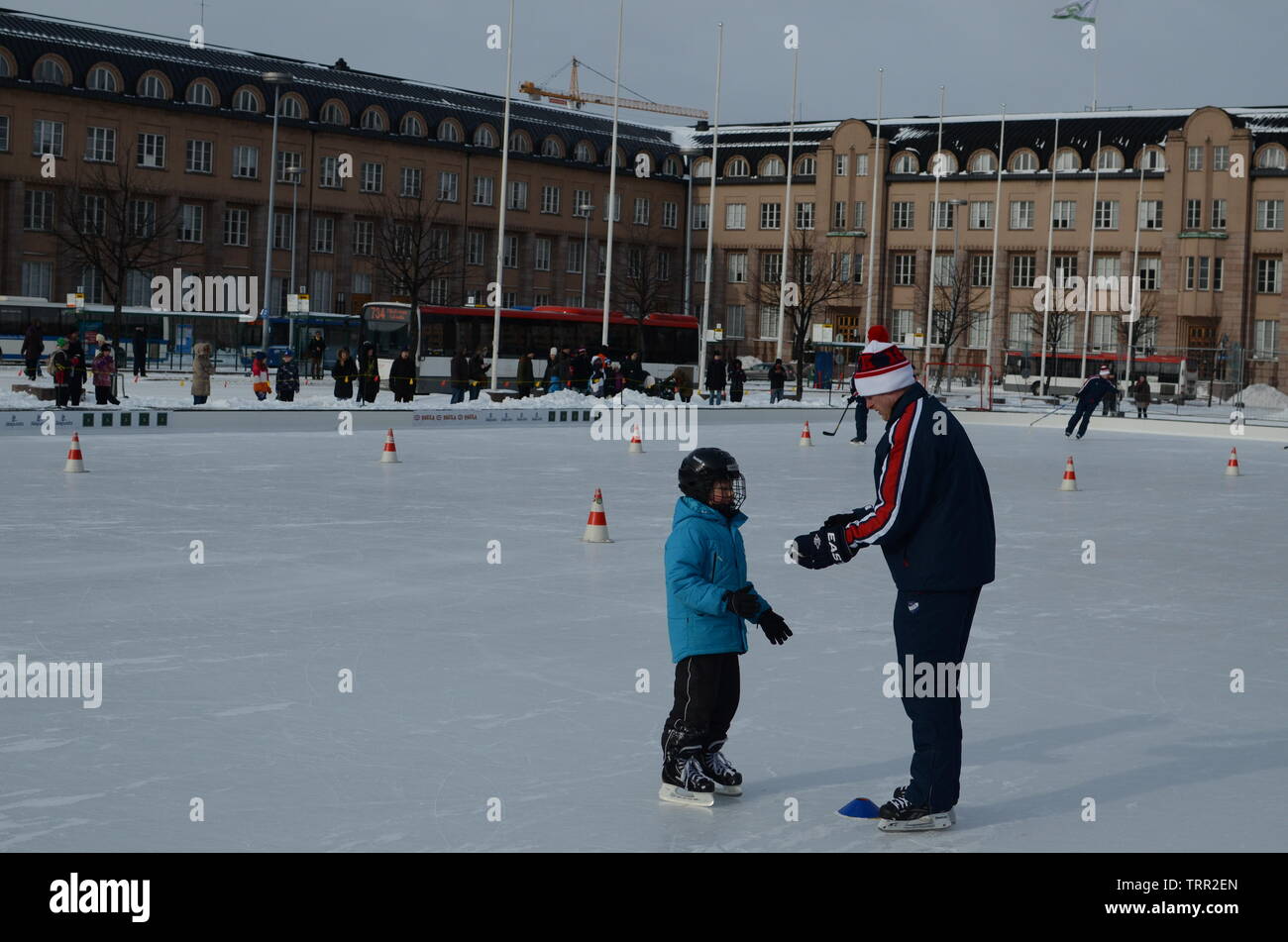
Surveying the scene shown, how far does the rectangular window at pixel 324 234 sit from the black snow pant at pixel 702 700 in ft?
233

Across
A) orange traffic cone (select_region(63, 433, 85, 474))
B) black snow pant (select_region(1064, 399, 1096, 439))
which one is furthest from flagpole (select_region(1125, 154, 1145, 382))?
orange traffic cone (select_region(63, 433, 85, 474))

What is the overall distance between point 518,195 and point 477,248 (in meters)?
3.90

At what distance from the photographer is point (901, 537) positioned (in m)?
5.52

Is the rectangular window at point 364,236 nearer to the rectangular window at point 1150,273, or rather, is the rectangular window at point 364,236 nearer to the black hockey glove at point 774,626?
the rectangular window at point 1150,273

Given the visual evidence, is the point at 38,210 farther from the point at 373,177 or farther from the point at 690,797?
the point at 690,797

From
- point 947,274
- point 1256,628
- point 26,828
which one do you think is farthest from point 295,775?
point 947,274

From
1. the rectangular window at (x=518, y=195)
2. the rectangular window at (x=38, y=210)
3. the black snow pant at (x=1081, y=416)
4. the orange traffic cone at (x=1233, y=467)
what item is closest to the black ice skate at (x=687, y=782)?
the orange traffic cone at (x=1233, y=467)

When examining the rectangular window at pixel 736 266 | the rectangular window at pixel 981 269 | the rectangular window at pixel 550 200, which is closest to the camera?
the rectangular window at pixel 981 269

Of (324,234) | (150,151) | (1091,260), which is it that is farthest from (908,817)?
(324,234)

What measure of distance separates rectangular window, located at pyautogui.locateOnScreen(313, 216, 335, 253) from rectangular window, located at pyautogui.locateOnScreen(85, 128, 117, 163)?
1000 centimetres

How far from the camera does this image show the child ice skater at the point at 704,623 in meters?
5.68
